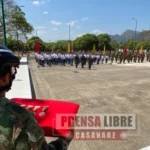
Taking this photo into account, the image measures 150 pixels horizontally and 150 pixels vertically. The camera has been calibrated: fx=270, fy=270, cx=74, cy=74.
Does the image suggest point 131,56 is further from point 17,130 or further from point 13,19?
point 17,130

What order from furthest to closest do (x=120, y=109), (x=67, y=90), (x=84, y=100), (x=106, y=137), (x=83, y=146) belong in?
(x=67, y=90) → (x=84, y=100) → (x=120, y=109) → (x=106, y=137) → (x=83, y=146)

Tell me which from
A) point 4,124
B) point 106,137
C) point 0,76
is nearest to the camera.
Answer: point 4,124

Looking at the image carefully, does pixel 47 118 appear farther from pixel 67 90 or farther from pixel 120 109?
pixel 67 90

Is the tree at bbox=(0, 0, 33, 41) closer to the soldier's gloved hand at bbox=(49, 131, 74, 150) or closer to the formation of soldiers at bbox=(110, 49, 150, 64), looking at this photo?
the formation of soldiers at bbox=(110, 49, 150, 64)

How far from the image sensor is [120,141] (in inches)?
206

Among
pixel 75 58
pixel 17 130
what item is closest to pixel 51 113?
pixel 17 130

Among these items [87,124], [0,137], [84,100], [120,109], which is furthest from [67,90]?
[0,137]

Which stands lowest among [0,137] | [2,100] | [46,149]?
[46,149]

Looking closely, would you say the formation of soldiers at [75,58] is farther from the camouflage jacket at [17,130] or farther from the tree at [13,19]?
the camouflage jacket at [17,130]

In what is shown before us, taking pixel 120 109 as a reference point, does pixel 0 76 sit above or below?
above

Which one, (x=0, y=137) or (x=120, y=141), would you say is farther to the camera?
(x=120, y=141)

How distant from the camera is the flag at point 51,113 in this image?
1858 mm

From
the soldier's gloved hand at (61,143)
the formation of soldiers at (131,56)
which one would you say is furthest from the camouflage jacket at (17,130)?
the formation of soldiers at (131,56)

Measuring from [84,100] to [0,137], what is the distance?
26.7 ft
